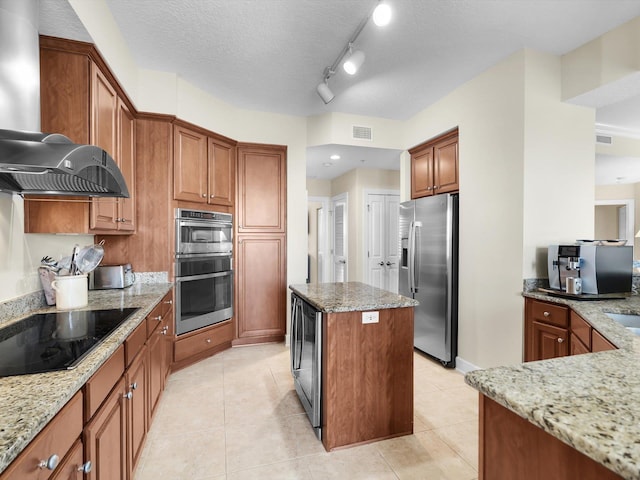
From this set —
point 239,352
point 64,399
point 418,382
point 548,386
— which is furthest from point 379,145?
point 64,399

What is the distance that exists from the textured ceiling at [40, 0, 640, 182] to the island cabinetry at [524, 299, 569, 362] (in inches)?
69.2

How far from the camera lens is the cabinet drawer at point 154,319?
1.99m

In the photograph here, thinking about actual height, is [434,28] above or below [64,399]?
above

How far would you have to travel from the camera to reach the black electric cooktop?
3.48 ft

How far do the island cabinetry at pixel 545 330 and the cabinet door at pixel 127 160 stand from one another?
323 cm

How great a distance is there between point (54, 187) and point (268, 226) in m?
2.34

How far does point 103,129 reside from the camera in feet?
7.05

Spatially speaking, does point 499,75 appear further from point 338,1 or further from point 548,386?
point 548,386

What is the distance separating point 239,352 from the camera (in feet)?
12.0

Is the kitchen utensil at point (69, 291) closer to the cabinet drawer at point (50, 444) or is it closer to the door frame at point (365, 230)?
the cabinet drawer at point (50, 444)

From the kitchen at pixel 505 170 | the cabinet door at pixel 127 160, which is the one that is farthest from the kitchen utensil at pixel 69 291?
the cabinet door at pixel 127 160

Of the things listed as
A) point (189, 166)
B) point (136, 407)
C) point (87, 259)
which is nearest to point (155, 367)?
point (136, 407)

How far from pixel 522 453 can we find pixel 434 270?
8.79 ft

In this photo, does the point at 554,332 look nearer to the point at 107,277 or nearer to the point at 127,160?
the point at 107,277
